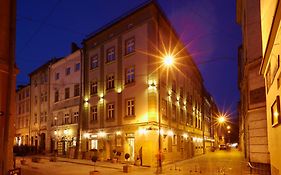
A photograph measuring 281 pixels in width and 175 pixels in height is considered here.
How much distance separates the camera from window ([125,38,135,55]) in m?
31.3

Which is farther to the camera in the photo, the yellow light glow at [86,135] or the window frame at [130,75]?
the yellow light glow at [86,135]

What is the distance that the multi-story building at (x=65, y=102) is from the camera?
1524 inches

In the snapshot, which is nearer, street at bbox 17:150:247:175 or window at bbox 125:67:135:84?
street at bbox 17:150:247:175

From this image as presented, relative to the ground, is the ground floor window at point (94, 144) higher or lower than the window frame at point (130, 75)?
lower

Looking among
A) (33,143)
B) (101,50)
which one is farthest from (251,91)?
(33,143)

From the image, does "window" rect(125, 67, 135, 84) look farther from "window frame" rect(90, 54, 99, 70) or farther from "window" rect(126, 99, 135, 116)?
"window frame" rect(90, 54, 99, 70)

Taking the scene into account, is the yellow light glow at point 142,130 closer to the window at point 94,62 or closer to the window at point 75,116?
the window at point 94,62

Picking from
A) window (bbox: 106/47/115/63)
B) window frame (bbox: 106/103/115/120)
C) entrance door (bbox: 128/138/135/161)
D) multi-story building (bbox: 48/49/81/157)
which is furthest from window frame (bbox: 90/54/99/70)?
entrance door (bbox: 128/138/135/161)

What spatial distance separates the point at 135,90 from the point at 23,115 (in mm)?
32089

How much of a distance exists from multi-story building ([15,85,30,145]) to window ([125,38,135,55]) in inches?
1116

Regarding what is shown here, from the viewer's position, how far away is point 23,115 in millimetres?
55125

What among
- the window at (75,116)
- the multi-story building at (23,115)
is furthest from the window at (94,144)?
the multi-story building at (23,115)

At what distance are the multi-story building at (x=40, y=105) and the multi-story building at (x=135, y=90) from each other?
1120 cm

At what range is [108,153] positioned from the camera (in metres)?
32.3
